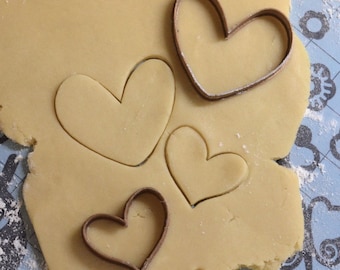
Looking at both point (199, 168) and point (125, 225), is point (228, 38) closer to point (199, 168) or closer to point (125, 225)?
point (199, 168)

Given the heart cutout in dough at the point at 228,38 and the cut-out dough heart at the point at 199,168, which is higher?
Answer: the heart cutout in dough at the point at 228,38

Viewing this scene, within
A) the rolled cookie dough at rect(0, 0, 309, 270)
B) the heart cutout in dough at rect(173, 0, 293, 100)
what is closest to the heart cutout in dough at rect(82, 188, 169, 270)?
the rolled cookie dough at rect(0, 0, 309, 270)

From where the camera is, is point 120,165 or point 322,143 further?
point 322,143

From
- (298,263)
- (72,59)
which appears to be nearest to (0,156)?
(72,59)

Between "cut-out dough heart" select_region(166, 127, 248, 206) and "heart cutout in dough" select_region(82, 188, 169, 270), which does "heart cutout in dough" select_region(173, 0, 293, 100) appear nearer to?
"cut-out dough heart" select_region(166, 127, 248, 206)

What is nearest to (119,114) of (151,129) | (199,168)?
(151,129)

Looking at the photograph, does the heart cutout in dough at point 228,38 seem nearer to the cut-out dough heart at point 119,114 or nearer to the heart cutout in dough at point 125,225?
the cut-out dough heart at point 119,114

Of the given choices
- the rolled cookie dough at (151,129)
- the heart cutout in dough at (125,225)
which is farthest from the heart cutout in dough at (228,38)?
the heart cutout in dough at (125,225)

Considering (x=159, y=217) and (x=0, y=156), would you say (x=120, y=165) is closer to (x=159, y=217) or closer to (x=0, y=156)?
(x=159, y=217)
